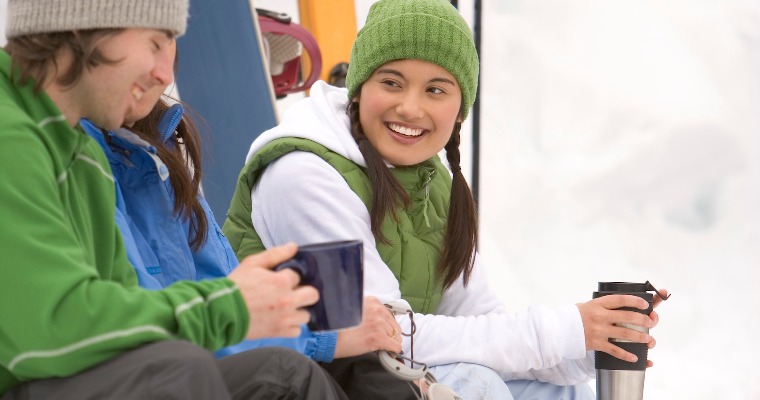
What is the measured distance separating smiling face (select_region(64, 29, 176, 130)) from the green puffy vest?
2.30 ft

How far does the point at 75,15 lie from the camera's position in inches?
43.2

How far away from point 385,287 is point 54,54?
79 cm

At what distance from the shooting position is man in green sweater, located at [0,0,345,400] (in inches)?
38.7

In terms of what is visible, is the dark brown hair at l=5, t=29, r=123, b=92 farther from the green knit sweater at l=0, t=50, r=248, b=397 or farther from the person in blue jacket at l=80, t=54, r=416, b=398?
the person in blue jacket at l=80, t=54, r=416, b=398

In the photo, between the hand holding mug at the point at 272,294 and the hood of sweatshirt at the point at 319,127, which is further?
the hood of sweatshirt at the point at 319,127

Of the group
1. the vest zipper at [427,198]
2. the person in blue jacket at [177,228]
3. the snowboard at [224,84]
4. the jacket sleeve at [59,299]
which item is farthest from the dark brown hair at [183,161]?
the snowboard at [224,84]

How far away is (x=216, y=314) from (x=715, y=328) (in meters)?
3.15

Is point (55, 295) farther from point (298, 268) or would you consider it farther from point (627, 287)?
point (627, 287)

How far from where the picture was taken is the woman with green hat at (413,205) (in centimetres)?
179

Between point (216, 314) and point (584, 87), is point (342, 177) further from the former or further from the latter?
point (584, 87)

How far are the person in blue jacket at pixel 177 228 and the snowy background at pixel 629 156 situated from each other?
236cm

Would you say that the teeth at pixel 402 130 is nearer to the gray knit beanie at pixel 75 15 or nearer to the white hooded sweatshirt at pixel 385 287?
the white hooded sweatshirt at pixel 385 287

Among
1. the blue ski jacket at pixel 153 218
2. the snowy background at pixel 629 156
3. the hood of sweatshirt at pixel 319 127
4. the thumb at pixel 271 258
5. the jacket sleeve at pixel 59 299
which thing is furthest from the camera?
the snowy background at pixel 629 156

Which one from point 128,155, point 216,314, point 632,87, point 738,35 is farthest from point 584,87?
point 216,314
